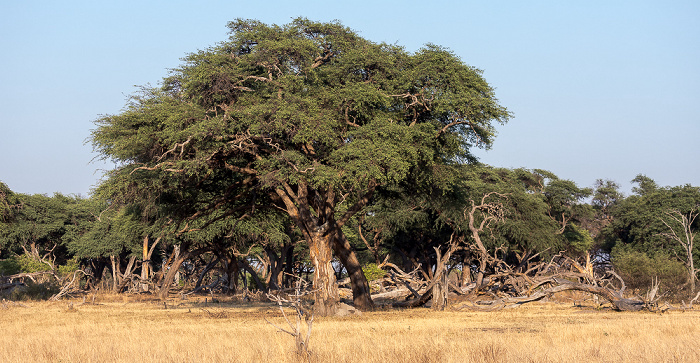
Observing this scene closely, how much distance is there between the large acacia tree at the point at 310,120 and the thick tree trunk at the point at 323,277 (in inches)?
1.7

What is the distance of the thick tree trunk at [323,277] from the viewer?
27766mm

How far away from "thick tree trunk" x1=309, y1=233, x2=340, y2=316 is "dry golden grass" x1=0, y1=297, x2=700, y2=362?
1644 mm

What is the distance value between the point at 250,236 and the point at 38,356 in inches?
1412

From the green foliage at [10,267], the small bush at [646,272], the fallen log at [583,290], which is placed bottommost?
the fallen log at [583,290]

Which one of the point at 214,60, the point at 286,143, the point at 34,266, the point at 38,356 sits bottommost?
the point at 38,356

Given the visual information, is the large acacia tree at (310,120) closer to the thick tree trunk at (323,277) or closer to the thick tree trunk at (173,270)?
the thick tree trunk at (323,277)

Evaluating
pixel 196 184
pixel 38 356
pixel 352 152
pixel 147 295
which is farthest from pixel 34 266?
pixel 38 356

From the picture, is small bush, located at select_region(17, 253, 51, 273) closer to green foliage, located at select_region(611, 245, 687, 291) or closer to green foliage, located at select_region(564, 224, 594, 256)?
green foliage, located at select_region(611, 245, 687, 291)

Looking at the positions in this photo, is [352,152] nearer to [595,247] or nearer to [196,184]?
[196,184]

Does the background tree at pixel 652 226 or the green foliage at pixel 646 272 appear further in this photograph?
the background tree at pixel 652 226

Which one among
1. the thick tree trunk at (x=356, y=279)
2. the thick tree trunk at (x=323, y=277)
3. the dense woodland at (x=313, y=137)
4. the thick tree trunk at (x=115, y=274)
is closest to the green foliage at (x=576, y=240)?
the dense woodland at (x=313, y=137)

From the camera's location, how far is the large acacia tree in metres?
25.1

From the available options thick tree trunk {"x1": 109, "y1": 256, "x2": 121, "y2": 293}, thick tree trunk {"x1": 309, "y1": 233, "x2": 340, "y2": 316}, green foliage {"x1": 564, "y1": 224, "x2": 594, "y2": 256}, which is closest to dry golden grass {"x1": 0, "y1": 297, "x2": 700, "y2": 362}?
thick tree trunk {"x1": 309, "y1": 233, "x2": 340, "y2": 316}

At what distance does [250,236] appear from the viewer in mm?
50969
